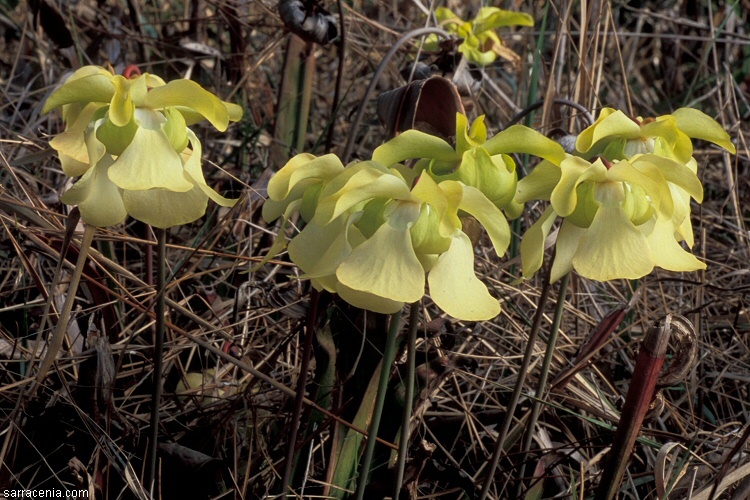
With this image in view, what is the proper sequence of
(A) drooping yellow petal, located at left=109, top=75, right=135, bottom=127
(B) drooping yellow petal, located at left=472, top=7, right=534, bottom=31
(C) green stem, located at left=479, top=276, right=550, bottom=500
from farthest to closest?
(B) drooping yellow petal, located at left=472, top=7, right=534, bottom=31 → (C) green stem, located at left=479, top=276, right=550, bottom=500 → (A) drooping yellow petal, located at left=109, top=75, right=135, bottom=127

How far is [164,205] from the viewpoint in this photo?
755 millimetres

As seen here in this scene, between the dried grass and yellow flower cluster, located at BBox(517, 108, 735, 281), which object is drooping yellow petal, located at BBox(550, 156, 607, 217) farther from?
the dried grass

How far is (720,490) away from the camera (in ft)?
2.98

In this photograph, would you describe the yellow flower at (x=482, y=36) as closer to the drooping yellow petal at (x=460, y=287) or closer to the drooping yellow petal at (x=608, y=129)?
the drooping yellow petal at (x=608, y=129)

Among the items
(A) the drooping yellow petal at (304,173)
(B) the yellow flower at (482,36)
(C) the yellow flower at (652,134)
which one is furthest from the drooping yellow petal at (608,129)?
(B) the yellow flower at (482,36)

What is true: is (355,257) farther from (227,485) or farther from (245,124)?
(245,124)

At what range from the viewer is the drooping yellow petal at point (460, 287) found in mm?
612

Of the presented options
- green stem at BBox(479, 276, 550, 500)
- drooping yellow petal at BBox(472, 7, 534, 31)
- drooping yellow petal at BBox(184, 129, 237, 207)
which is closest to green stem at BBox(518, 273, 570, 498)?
green stem at BBox(479, 276, 550, 500)

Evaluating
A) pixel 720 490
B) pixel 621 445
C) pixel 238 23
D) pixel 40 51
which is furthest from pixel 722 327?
pixel 40 51

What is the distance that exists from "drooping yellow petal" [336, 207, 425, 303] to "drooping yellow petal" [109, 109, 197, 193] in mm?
206

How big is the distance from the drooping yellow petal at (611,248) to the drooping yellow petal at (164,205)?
1.22 feet

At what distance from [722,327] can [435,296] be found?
3.26ft

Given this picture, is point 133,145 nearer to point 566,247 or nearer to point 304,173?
point 304,173

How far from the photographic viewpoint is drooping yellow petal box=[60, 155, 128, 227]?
0.72m
